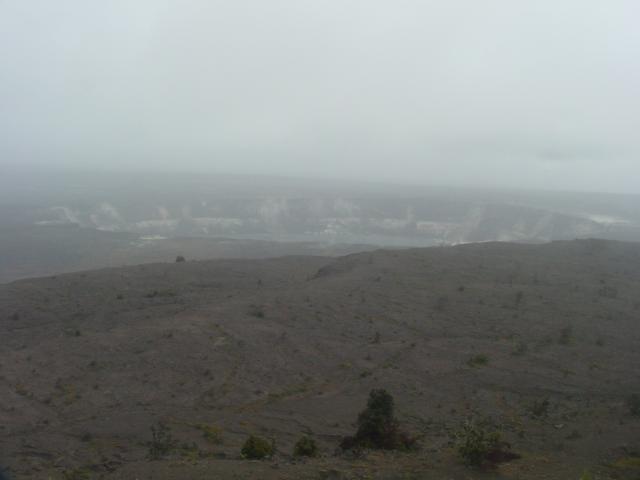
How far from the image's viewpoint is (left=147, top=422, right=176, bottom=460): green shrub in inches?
416

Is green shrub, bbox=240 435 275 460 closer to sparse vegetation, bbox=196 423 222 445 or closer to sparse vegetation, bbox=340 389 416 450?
sparse vegetation, bbox=196 423 222 445

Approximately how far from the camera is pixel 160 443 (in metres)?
11.2

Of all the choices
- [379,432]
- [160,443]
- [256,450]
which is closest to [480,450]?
[379,432]

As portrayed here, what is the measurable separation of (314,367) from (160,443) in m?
7.32

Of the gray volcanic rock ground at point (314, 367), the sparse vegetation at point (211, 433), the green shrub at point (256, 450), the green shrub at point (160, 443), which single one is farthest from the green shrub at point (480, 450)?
the green shrub at point (160, 443)

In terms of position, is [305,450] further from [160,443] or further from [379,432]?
[160,443]

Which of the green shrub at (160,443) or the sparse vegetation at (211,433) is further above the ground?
the green shrub at (160,443)

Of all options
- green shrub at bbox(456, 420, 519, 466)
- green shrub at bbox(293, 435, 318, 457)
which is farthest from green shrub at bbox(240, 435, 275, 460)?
green shrub at bbox(456, 420, 519, 466)

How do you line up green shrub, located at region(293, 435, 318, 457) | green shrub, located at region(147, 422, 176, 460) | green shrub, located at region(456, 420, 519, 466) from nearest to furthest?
green shrub, located at region(456, 420, 519, 466)
green shrub, located at region(147, 422, 176, 460)
green shrub, located at region(293, 435, 318, 457)

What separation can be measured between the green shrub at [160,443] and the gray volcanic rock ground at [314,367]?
24cm

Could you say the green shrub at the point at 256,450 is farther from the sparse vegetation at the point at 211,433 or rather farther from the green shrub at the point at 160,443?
the green shrub at the point at 160,443

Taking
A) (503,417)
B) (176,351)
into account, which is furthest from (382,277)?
(503,417)

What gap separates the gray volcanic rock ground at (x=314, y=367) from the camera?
10.7 metres

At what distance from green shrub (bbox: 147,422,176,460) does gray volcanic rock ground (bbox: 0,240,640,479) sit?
0.77 ft
